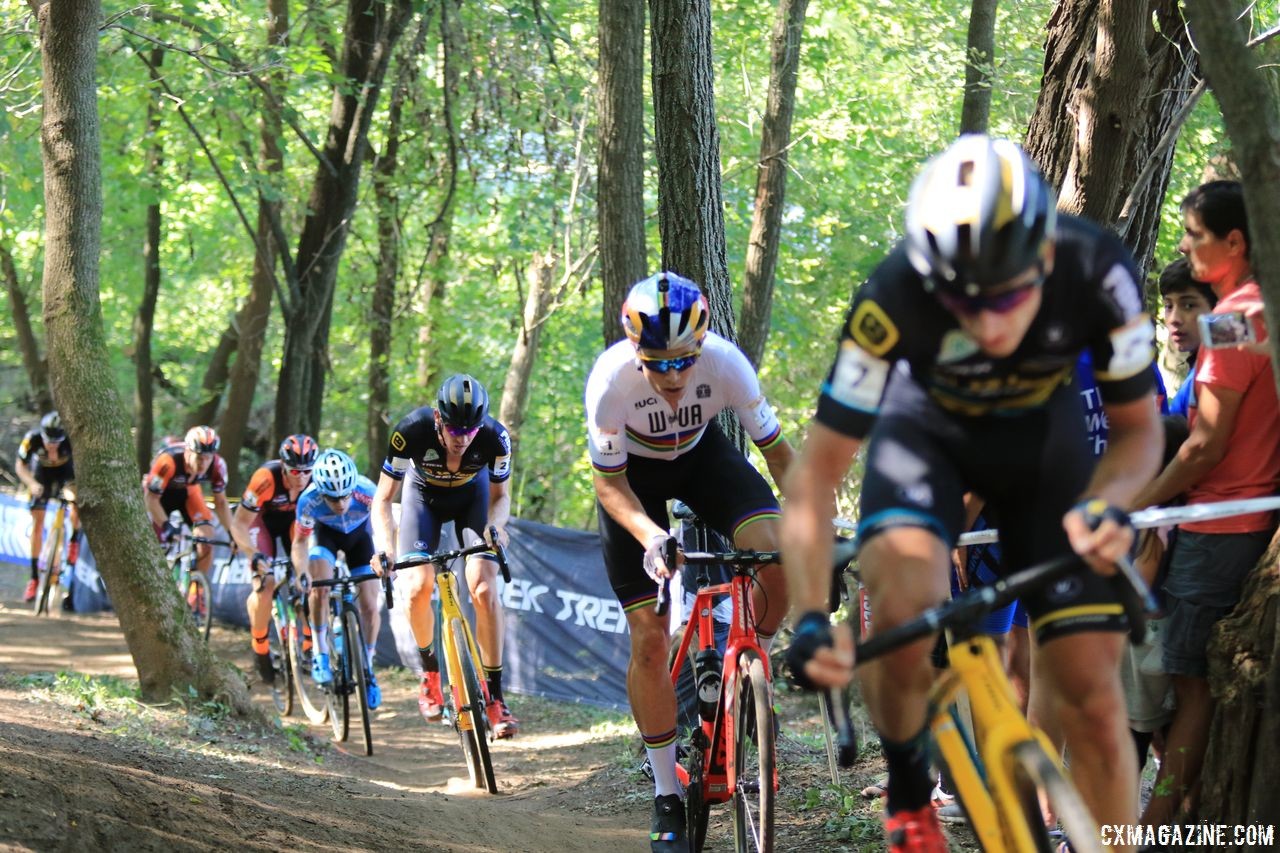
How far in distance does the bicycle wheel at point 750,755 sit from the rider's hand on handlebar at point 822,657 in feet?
6.18

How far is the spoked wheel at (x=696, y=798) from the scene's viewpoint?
563 centimetres

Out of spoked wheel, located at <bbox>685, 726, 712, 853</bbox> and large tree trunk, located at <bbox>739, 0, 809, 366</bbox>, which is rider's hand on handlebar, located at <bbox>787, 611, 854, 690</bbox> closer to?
spoked wheel, located at <bbox>685, 726, 712, 853</bbox>

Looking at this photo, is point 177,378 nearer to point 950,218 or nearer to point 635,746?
point 635,746

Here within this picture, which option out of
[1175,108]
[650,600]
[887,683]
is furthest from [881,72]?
[887,683]

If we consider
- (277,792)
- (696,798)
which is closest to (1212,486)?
(696,798)

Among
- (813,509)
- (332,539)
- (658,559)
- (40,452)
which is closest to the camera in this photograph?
(813,509)

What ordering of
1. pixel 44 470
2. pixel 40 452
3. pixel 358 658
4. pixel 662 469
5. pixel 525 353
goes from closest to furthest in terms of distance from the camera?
pixel 662 469, pixel 358 658, pixel 40 452, pixel 44 470, pixel 525 353

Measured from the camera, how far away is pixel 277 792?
689 centimetres

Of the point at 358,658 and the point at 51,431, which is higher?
the point at 51,431

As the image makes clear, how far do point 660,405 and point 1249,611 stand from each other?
2.59 m

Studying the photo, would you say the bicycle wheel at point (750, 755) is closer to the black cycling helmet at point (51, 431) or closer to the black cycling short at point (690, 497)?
the black cycling short at point (690, 497)

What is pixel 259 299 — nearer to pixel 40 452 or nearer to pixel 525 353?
pixel 525 353

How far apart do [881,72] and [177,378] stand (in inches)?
784

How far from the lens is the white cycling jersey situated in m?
5.86
